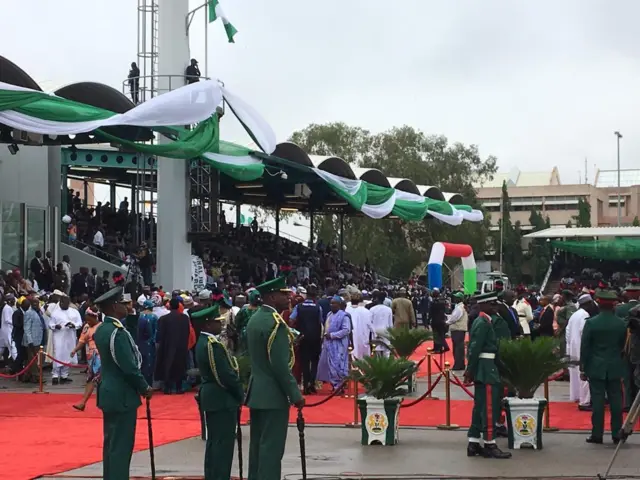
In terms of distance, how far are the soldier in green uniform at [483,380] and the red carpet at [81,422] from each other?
264cm

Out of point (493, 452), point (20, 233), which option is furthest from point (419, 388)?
point (20, 233)

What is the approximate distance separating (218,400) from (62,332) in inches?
446

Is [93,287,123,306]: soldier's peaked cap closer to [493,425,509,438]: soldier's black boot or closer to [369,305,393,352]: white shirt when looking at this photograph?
[493,425,509,438]: soldier's black boot

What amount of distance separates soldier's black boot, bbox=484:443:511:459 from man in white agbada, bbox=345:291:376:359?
25.5 ft

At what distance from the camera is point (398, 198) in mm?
36094

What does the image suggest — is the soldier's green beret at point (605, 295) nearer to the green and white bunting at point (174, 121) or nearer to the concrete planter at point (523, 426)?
the concrete planter at point (523, 426)

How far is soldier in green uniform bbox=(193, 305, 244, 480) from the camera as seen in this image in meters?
8.60

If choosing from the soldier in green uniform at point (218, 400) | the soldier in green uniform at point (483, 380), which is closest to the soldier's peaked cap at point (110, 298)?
the soldier in green uniform at point (218, 400)

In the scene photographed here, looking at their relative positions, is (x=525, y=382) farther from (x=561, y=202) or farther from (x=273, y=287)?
(x=561, y=202)

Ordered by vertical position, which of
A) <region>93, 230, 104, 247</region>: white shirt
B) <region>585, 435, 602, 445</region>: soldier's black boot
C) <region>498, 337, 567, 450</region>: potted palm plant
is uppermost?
<region>93, 230, 104, 247</region>: white shirt

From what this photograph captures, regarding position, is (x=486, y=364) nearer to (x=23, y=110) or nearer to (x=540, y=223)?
(x=23, y=110)

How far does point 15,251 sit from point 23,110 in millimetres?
8781

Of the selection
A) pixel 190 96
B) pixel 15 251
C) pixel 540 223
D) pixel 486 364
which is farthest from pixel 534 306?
pixel 540 223

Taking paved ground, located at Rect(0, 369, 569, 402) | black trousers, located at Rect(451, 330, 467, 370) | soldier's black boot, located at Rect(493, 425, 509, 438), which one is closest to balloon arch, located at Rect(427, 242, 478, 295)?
black trousers, located at Rect(451, 330, 467, 370)
